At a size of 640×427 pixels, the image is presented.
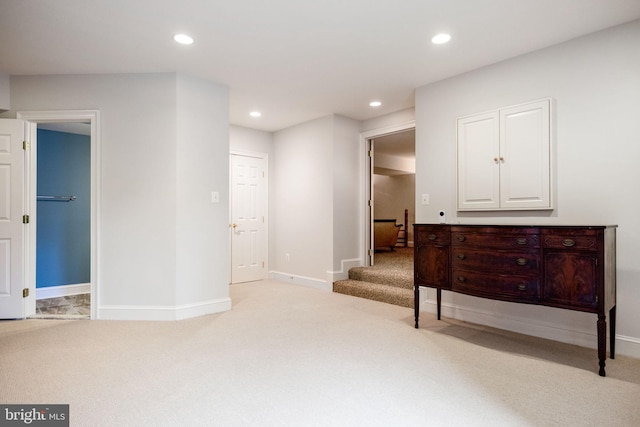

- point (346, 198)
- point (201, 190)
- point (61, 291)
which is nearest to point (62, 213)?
point (61, 291)

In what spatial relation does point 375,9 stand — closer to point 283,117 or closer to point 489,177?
point 489,177

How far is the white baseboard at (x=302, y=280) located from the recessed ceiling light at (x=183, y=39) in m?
3.45

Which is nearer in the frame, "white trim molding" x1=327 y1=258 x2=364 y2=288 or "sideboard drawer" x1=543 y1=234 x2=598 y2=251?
"sideboard drawer" x1=543 y1=234 x2=598 y2=251

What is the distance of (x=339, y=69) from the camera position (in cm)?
353

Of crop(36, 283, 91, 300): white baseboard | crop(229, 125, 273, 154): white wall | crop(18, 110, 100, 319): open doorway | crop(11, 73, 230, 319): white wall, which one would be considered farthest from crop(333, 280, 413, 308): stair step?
crop(36, 283, 91, 300): white baseboard

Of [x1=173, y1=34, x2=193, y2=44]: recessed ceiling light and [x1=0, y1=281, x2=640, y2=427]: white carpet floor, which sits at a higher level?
[x1=173, y1=34, x2=193, y2=44]: recessed ceiling light

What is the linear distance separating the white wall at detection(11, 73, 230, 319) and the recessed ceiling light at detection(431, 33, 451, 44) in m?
2.50

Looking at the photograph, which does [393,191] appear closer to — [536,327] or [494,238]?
[536,327]

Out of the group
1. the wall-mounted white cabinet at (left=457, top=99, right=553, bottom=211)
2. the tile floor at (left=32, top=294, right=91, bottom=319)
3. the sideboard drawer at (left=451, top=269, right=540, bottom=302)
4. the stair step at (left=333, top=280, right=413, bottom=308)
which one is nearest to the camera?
the sideboard drawer at (left=451, top=269, right=540, bottom=302)

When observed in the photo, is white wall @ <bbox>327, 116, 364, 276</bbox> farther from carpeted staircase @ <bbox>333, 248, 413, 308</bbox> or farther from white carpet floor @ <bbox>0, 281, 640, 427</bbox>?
white carpet floor @ <bbox>0, 281, 640, 427</bbox>

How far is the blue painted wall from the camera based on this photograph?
15.4ft

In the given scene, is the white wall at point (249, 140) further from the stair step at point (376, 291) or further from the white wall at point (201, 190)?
the stair step at point (376, 291)

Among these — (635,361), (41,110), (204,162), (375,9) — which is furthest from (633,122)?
(41,110)

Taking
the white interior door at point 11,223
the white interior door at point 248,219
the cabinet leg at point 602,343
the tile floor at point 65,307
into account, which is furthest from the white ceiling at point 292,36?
the tile floor at point 65,307
